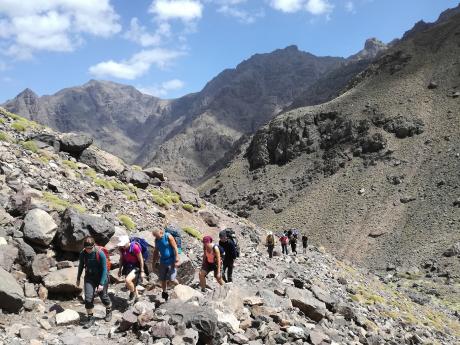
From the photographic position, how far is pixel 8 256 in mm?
13766

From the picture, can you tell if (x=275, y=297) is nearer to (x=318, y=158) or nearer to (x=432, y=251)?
(x=432, y=251)

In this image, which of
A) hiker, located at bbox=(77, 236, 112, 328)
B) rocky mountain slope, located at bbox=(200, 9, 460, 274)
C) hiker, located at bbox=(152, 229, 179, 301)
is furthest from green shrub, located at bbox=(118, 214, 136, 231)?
rocky mountain slope, located at bbox=(200, 9, 460, 274)

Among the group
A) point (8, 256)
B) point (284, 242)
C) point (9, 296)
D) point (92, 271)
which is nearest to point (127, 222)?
point (8, 256)

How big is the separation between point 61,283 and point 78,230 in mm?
2141

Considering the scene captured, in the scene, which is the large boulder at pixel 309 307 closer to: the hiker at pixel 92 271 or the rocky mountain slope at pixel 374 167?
the hiker at pixel 92 271

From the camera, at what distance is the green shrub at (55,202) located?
18.3 m

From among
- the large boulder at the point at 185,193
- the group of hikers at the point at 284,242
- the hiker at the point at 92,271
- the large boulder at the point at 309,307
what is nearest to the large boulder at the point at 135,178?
the large boulder at the point at 185,193

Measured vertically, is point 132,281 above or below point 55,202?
below

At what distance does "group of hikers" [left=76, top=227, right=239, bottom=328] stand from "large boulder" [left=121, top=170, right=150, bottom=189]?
49.8 feet

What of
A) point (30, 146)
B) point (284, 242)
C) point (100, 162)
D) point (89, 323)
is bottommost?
point (284, 242)

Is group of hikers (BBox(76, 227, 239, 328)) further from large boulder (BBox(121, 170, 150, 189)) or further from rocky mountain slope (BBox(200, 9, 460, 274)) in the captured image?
rocky mountain slope (BBox(200, 9, 460, 274))

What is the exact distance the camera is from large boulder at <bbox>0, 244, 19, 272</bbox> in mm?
13383

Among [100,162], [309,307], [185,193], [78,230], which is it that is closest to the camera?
[78,230]

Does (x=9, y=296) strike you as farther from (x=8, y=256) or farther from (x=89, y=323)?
(x=8, y=256)
